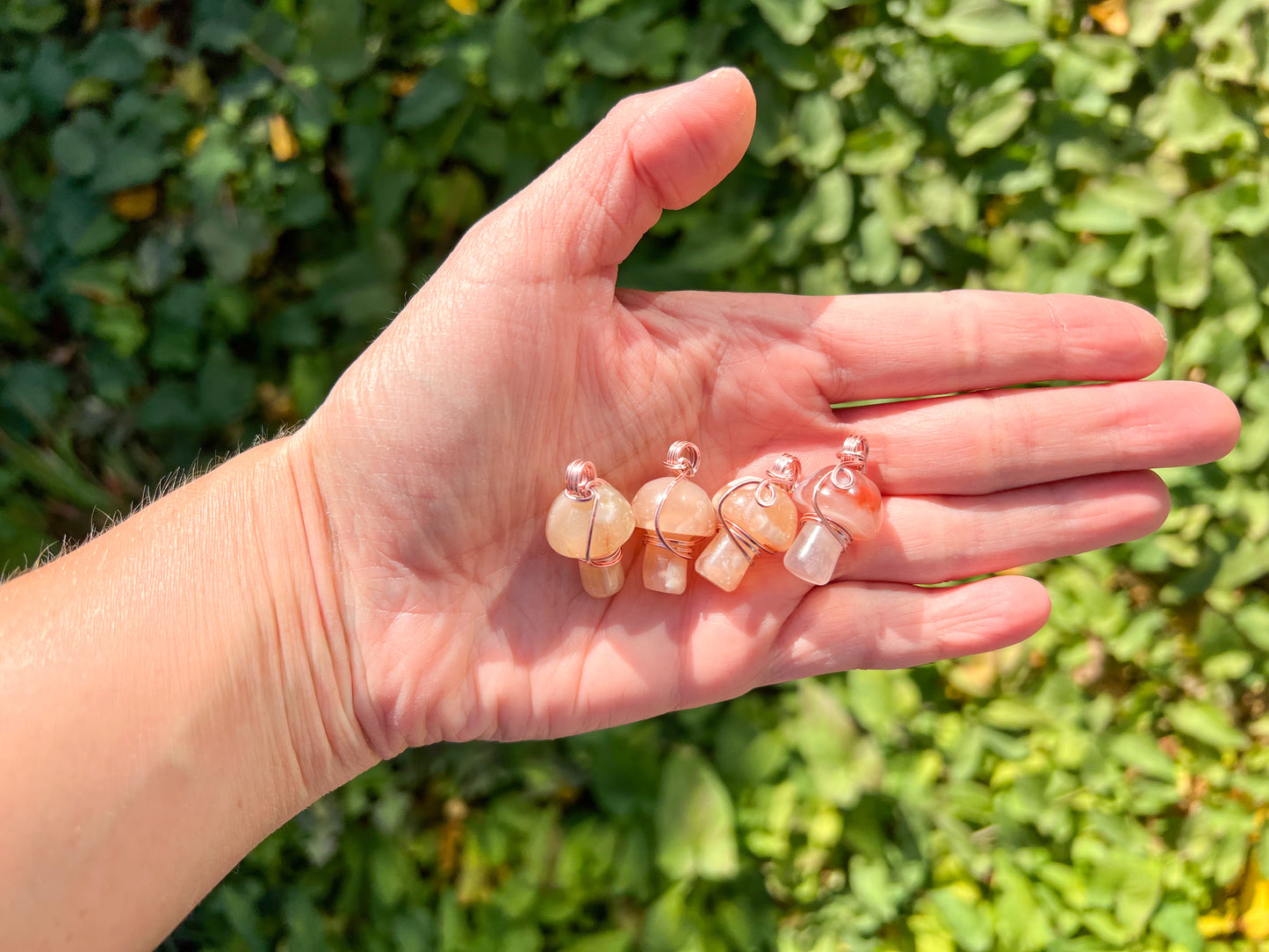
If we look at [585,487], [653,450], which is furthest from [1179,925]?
[585,487]

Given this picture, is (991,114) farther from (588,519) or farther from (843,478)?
(588,519)

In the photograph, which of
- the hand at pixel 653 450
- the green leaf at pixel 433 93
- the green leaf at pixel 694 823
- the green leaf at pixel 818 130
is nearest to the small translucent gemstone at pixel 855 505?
the hand at pixel 653 450

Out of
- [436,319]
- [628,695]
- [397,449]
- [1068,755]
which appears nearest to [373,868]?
[628,695]

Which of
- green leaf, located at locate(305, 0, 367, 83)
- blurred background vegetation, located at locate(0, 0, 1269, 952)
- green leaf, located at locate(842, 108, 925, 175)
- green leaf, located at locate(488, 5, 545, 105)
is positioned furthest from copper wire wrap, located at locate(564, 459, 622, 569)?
green leaf, located at locate(305, 0, 367, 83)

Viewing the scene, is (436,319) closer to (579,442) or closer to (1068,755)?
(579,442)

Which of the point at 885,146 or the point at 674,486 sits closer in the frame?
the point at 674,486

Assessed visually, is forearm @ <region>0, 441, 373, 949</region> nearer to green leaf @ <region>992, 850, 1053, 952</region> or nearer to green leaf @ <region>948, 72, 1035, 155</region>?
green leaf @ <region>992, 850, 1053, 952</region>
